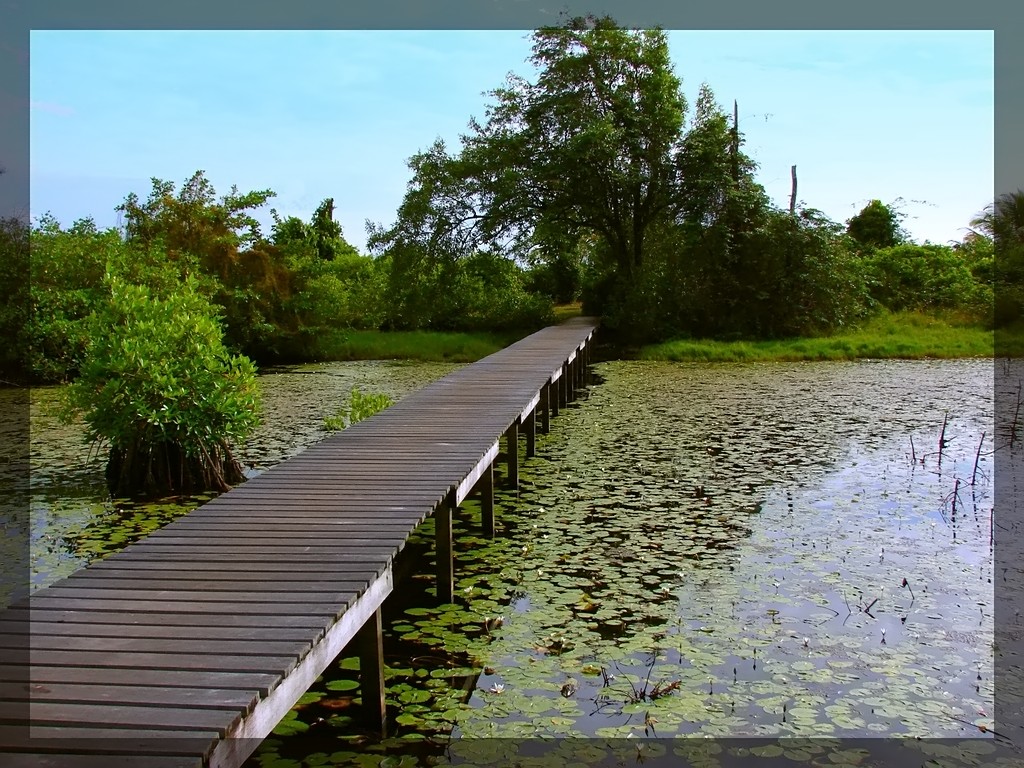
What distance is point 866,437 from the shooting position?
9.12 m

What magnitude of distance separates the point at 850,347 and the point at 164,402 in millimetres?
13798

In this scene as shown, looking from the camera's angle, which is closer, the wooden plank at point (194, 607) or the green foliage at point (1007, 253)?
the wooden plank at point (194, 607)

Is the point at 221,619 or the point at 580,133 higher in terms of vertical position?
the point at 580,133

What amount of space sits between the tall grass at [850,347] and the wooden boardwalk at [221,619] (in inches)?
495

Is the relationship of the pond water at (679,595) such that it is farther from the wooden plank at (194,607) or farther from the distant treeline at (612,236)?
the distant treeline at (612,236)

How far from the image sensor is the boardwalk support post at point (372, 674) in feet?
11.1

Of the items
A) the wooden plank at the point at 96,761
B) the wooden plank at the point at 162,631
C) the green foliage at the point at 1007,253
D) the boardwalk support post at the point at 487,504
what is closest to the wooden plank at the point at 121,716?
the wooden plank at the point at 96,761

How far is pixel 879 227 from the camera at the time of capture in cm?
2658

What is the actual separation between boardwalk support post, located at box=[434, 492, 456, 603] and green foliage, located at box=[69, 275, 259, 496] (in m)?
2.98

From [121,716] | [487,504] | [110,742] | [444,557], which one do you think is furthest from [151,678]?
[487,504]

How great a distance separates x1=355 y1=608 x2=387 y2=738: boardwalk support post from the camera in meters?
3.38

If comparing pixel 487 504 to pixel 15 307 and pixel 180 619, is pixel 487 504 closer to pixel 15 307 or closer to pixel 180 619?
pixel 180 619

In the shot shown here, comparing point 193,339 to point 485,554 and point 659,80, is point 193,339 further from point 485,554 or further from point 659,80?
point 659,80

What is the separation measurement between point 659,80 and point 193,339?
14.3 metres
